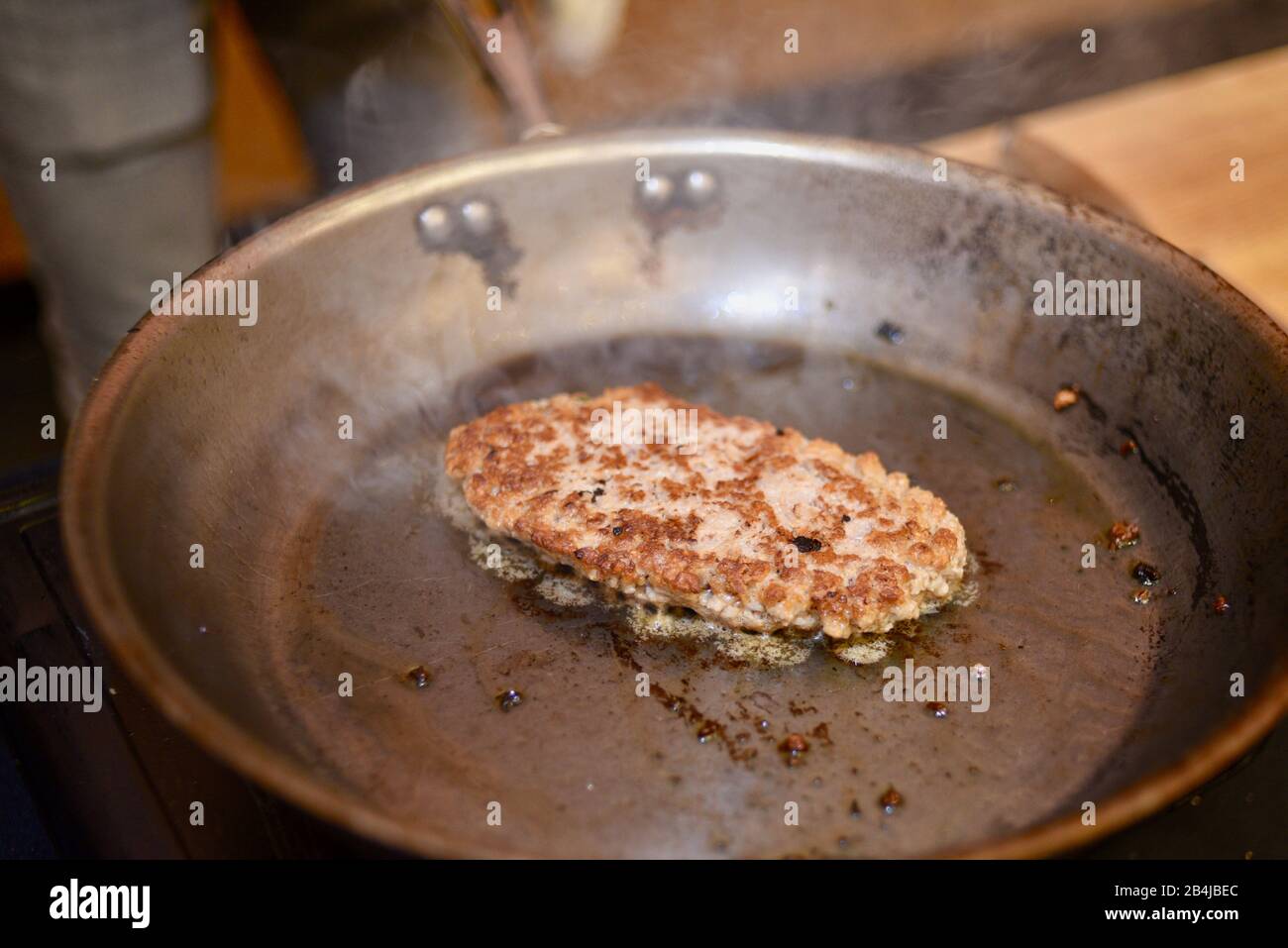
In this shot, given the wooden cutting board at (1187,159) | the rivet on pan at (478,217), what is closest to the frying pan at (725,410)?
the rivet on pan at (478,217)

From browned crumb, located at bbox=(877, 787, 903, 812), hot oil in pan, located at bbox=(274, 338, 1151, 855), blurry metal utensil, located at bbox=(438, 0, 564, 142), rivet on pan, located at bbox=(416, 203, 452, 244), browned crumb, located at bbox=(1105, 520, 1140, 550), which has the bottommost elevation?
browned crumb, located at bbox=(877, 787, 903, 812)

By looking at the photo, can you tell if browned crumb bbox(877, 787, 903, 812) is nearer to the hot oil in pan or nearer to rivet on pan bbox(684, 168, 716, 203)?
the hot oil in pan

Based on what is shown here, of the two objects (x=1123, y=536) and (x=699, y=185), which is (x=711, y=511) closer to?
(x=1123, y=536)

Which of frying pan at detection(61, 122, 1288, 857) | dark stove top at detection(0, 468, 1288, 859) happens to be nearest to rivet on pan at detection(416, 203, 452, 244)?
frying pan at detection(61, 122, 1288, 857)

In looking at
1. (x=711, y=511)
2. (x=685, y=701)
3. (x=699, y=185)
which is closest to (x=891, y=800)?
(x=685, y=701)

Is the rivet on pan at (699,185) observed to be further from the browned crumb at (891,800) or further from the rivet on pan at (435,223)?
the browned crumb at (891,800)
